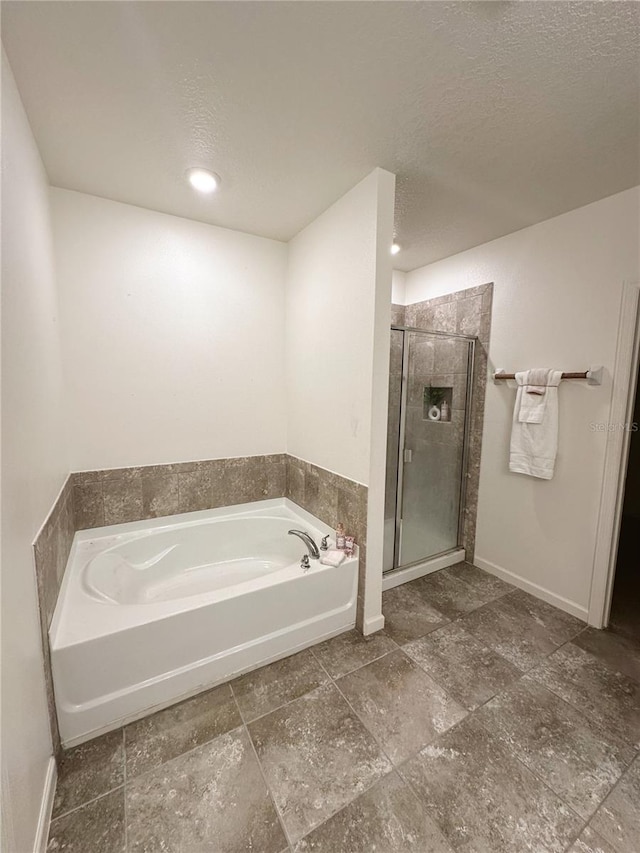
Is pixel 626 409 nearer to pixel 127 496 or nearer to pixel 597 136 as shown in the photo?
pixel 597 136

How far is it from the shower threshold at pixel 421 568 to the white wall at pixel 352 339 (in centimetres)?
44

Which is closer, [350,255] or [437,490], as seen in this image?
[350,255]

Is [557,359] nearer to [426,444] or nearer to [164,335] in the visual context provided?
[426,444]

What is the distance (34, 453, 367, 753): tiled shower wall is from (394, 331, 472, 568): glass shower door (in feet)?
2.06

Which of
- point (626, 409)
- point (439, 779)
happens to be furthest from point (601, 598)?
point (439, 779)

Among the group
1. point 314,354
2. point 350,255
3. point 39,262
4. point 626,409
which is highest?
point 350,255

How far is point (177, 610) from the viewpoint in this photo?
1472 mm

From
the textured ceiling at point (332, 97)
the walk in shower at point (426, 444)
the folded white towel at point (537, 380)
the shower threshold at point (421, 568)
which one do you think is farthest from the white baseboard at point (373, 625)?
the textured ceiling at point (332, 97)

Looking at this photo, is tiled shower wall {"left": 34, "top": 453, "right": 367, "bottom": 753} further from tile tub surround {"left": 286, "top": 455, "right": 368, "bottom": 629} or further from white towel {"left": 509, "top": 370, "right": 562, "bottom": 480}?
white towel {"left": 509, "top": 370, "right": 562, "bottom": 480}

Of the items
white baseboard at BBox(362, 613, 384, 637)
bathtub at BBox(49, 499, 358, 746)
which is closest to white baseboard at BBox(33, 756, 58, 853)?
bathtub at BBox(49, 499, 358, 746)

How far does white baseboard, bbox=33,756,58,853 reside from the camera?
98 centimetres

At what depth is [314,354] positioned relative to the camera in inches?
89.1

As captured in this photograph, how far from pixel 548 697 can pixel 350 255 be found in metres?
2.41

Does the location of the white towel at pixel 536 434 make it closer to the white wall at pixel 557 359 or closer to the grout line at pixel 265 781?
the white wall at pixel 557 359
